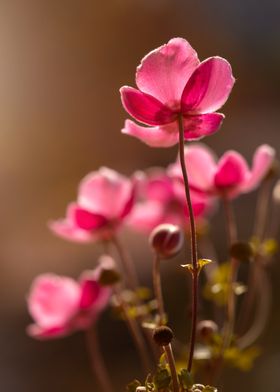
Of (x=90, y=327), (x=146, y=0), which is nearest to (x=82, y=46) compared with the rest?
(x=146, y=0)

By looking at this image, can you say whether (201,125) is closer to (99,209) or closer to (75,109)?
(99,209)

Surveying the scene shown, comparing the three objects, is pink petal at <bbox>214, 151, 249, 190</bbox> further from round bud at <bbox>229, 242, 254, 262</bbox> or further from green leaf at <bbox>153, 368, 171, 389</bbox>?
green leaf at <bbox>153, 368, 171, 389</bbox>

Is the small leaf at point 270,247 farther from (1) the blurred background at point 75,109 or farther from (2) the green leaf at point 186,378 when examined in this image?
(1) the blurred background at point 75,109

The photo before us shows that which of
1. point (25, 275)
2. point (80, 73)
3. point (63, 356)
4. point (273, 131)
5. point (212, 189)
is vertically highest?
point (80, 73)

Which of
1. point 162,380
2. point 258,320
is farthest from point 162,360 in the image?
point 258,320

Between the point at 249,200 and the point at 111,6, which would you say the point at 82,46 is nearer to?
the point at 111,6

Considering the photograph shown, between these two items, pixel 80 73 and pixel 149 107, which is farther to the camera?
pixel 80 73
